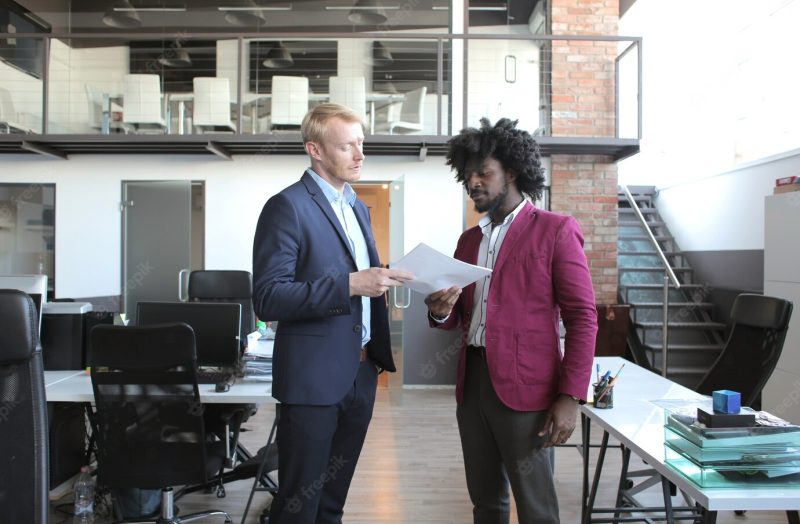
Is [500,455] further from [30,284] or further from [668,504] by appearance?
[30,284]

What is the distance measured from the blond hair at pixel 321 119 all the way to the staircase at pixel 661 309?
5.62 meters

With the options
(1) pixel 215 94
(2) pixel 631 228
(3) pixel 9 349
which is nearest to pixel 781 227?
(2) pixel 631 228

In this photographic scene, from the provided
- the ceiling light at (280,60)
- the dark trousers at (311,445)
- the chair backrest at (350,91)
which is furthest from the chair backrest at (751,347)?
the ceiling light at (280,60)

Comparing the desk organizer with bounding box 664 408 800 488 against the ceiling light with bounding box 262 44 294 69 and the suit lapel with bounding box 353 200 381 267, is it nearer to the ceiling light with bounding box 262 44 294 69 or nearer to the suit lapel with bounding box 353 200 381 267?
the suit lapel with bounding box 353 200 381 267

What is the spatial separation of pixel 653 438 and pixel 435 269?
107 centimetres

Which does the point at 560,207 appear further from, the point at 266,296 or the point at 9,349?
the point at 9,349

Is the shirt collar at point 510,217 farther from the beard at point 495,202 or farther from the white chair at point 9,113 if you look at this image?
the white chair at point 9,113

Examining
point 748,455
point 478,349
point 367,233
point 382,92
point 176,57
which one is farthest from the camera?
point 176,57

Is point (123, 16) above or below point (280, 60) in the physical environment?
above

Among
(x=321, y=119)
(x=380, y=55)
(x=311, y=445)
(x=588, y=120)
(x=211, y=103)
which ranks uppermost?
(x=380, y=55)

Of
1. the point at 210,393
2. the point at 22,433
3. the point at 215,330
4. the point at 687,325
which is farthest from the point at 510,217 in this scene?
the point at 687,325

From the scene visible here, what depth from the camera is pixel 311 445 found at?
5.53ft

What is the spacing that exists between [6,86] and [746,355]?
8677 millimetres

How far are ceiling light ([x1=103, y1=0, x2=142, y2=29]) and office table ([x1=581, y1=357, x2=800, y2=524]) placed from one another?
882 cm
